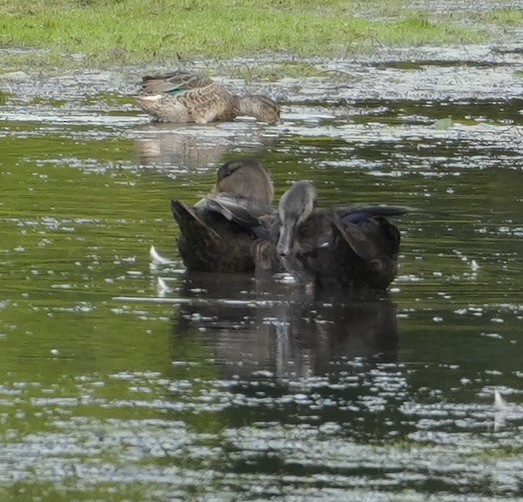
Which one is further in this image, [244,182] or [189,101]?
[189,101]

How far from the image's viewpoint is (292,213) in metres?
9.27

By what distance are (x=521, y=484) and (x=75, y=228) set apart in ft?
18.8

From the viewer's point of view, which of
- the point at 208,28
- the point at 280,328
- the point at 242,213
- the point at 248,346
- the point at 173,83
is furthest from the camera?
the point at 208,28

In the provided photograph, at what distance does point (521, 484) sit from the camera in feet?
18.6

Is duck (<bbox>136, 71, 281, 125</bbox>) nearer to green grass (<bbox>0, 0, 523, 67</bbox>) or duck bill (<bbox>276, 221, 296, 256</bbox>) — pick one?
green grass (<bbox>0, 0, 523, 67</bbox>)

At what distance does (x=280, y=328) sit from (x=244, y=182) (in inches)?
91.1

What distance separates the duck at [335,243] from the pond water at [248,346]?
0.13 m

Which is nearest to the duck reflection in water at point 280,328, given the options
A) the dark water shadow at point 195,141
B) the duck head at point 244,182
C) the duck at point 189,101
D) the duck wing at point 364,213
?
the duck wing at point 364,213

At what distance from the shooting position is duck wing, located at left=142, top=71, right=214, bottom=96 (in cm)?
1852

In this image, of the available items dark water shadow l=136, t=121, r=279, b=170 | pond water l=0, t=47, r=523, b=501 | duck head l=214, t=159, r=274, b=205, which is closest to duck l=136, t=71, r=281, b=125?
dark water shadow l=136, t=121, r=279, b=170

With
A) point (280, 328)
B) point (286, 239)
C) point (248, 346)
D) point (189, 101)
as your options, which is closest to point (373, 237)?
point (286, 239)

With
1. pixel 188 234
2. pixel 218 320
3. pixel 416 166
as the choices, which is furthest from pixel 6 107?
pixel 218 320

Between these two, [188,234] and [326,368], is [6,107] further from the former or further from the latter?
[326,368]

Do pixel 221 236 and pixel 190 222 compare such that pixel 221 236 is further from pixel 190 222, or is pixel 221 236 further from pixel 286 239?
pixel 286 239
